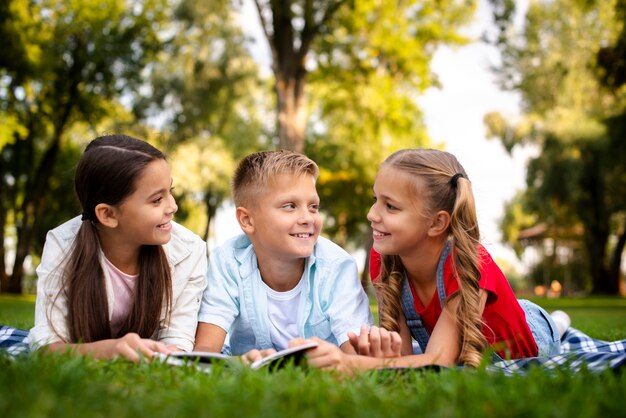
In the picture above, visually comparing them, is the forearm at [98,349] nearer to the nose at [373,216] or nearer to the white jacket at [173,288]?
the white jacket at [173,288]

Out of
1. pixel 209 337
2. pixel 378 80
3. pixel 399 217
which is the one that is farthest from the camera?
pixel 378 80

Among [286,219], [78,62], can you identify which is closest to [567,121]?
[78,62]

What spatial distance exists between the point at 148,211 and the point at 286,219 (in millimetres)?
775

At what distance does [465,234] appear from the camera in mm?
3561

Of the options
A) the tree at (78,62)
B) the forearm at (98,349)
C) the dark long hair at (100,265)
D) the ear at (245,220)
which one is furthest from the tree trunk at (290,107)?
the forearm at (98,349)

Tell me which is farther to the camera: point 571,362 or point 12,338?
point 12,338

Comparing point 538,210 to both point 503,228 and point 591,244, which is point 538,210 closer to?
point 591,244

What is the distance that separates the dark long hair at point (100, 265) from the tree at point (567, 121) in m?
21.1

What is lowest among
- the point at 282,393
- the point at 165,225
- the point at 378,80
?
the point at 282,393

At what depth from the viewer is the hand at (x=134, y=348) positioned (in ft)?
9.30

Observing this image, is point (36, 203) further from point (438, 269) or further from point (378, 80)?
point (438, 269)

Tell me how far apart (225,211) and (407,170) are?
28.3 m

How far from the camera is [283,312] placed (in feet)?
13.1

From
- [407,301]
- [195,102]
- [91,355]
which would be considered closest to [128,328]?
[91,355]
